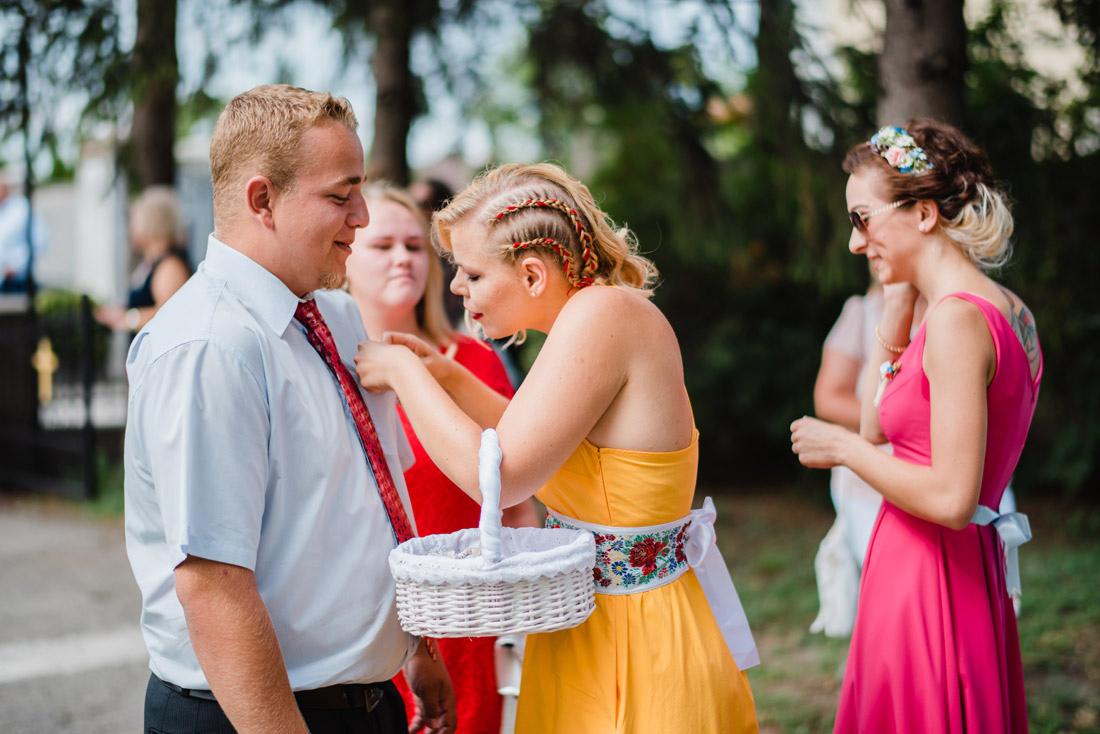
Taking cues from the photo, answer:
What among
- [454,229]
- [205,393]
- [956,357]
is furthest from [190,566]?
[956,357]

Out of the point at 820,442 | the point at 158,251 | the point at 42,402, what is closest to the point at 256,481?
the point at 820,442

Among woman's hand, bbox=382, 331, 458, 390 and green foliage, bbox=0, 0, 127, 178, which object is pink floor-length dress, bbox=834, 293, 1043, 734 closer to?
woman's hand, bbox=382, 331, 458, 390

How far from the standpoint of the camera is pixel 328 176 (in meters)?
1.76

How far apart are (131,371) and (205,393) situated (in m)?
0.22

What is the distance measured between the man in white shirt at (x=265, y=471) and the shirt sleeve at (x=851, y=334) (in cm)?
264

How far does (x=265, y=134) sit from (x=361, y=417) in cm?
57

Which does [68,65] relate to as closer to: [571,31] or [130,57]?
[130,57]

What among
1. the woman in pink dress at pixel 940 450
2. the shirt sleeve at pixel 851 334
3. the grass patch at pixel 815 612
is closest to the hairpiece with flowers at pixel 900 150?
the woman in pink dress at pixel 940 450

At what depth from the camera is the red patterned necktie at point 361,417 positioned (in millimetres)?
1833

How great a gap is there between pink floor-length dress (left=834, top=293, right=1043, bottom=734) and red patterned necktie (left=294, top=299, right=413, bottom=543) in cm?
125

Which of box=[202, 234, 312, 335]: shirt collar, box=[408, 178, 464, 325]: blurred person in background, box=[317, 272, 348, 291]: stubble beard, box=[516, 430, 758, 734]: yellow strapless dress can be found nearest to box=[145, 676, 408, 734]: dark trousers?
box=[516, 430, 758, 734]: yellow strapless dress

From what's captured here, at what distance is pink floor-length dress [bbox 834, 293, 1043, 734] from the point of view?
221cm

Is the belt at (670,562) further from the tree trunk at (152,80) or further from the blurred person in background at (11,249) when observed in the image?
the blurred person in background at (11,249)

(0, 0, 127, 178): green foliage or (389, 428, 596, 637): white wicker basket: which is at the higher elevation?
(0, 0, 127, 178): green foliage
